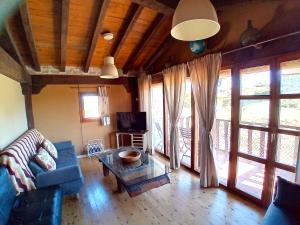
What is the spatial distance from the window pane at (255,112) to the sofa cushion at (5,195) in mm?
3002

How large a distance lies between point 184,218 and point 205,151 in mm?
1124

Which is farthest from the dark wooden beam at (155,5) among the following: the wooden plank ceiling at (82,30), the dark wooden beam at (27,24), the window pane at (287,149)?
the window pane at (287,149)

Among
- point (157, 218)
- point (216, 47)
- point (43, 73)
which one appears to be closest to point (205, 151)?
point (157, 218)

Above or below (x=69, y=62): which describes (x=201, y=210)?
below

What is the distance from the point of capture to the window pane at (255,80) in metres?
2.34

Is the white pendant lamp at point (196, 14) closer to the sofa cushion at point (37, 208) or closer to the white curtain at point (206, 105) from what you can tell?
the white curtain at point (206, 105)

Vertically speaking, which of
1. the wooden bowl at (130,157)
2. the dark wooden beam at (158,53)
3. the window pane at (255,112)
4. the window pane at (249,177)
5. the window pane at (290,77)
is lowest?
the window pane at (249,177)

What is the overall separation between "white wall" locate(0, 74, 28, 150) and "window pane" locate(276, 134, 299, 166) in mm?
3737

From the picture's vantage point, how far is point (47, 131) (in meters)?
4.59

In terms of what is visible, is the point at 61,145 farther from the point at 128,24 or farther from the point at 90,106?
the point at 128,24

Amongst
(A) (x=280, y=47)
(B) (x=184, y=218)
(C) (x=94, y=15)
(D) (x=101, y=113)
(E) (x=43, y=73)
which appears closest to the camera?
(A) (x=280, y=47)

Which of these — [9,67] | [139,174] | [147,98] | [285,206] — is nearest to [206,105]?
[139,174]

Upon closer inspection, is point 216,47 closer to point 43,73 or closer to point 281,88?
point 281,88

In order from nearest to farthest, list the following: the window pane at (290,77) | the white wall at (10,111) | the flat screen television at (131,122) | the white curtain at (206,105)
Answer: the window pane at (290,77) → the white wall at (10,111) → the white curtain at (206,105) → the flat screen television at (131,122)
